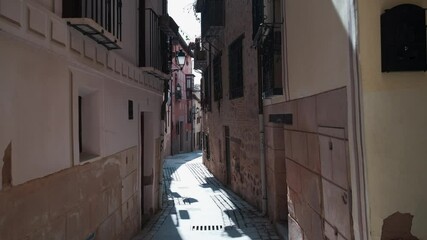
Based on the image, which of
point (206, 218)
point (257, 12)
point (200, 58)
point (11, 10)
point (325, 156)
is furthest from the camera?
point (200, 58)

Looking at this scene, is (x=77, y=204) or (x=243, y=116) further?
(x=243, y=116)

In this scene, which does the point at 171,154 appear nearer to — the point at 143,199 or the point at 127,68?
the point at 143,199

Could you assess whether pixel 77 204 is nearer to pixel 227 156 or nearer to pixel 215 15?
pixel 215 15

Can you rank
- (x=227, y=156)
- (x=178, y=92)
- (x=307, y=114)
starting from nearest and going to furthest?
(x=307, y=114) < (x=227, y=156) < (x=178, y=92)

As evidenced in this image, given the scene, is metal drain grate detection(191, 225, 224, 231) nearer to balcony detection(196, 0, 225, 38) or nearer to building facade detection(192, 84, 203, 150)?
balcony detection(196, 0, 225, 38)

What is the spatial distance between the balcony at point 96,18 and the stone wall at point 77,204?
1.36m

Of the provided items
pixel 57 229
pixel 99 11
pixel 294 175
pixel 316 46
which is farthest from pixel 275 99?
pixel 57 229

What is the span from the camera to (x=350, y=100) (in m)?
3.06

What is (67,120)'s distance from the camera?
3.88m

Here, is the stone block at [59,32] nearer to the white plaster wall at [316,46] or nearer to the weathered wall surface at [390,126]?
the white plaster wall at [316,46]

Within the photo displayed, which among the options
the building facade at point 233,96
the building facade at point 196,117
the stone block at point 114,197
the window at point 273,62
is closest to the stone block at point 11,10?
the stone block at point 114,197

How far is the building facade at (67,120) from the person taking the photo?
282cm

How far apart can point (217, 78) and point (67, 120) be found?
1103cm

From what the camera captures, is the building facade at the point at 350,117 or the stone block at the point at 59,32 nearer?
the building facade at the point at 350,117
